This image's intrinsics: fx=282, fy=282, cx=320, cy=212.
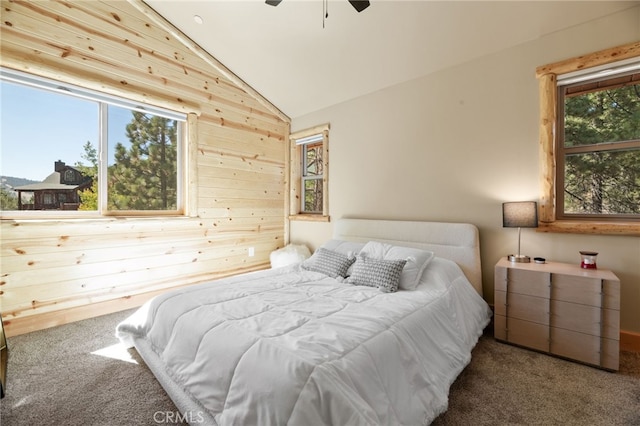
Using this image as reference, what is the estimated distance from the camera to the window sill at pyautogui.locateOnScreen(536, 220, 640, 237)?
216 centimetres

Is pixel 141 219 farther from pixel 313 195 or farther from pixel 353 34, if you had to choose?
pixel 353 34

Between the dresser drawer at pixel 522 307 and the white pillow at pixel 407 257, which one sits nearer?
the dresser drawer at pixel 522 307

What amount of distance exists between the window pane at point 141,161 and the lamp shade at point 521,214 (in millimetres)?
3694

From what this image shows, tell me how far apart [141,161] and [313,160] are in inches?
96.6

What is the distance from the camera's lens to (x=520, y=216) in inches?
94.0

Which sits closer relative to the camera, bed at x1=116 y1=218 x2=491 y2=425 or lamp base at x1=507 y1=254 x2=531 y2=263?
bed at x1=116 y1=218 x2=491 y2=425

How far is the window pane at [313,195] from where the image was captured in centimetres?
460

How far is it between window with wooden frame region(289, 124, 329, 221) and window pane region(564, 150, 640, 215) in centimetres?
294

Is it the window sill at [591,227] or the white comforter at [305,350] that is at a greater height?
the window sill at [591,227]

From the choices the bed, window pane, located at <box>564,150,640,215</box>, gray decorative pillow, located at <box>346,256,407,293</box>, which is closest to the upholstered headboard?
the bed

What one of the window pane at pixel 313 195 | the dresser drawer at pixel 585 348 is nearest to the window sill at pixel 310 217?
the window pane at pixel 313 195

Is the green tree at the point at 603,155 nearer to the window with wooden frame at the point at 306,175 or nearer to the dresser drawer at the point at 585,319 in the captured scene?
the dresser drawer at the point at 585,319

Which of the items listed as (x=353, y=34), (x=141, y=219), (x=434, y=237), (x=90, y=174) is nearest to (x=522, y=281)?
(x=434, y=237)

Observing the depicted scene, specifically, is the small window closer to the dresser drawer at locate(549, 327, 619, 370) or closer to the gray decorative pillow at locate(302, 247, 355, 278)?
the dresser drawer at locate(549, 327, 619, 370)
